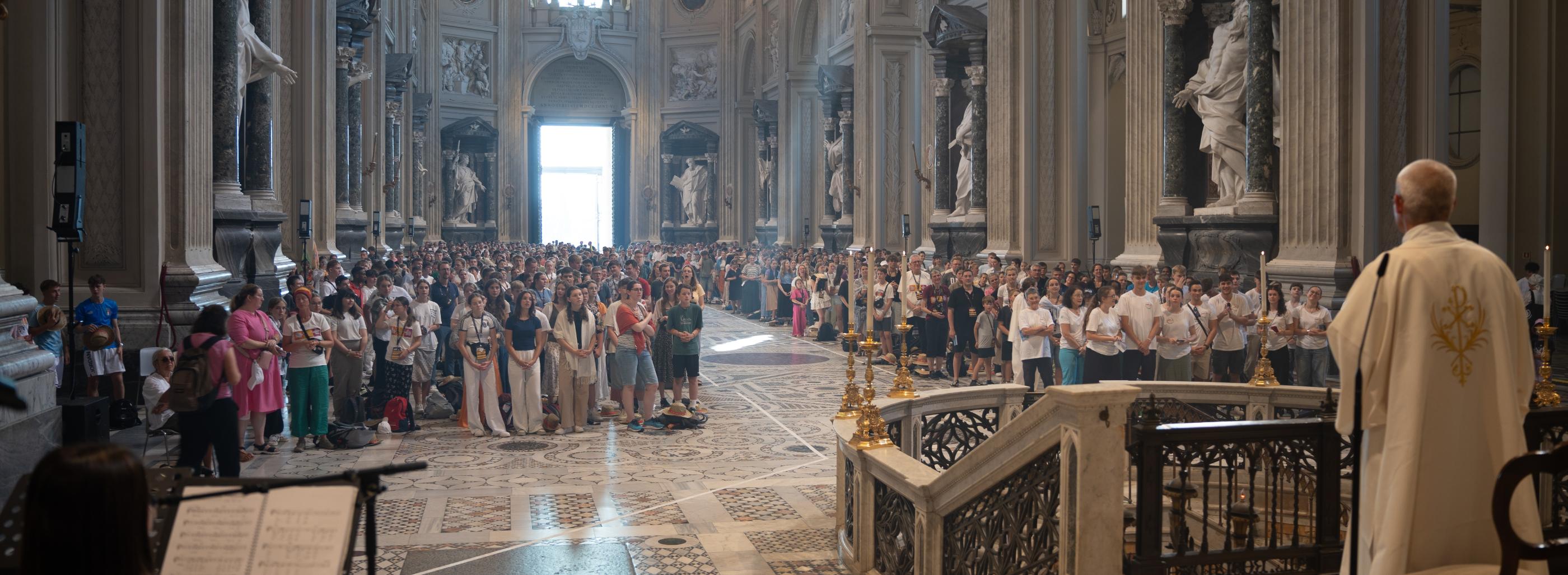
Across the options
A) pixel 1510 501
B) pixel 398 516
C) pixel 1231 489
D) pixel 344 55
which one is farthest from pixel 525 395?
pixel 344 55

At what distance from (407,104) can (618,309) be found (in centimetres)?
2667

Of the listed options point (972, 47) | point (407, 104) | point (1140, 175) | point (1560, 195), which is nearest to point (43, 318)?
point (1140, 175)

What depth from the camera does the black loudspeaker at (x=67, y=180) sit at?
9.79 meters

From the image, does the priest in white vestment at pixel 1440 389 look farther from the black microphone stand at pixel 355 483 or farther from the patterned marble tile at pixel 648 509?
the patterned marble tile at pixel 648 509

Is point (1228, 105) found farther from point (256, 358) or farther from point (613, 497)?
point (256, 358)

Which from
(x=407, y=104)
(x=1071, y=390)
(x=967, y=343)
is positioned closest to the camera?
(x=1071, y=390)

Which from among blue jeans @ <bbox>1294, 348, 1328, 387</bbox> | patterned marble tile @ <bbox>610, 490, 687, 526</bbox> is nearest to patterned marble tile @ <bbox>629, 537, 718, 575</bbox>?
patterned marble tile @ <bbox>610, 490, 687, 526</bbox>

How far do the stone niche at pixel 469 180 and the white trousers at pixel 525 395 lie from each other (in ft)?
114

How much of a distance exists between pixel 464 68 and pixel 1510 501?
156 feet

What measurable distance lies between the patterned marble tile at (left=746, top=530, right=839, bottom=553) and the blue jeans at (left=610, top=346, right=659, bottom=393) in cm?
533

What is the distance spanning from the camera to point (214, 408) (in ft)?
27.3

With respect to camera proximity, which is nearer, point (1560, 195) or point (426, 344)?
point (426, 344)

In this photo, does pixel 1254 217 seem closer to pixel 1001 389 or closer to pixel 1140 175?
pixel 1140 175

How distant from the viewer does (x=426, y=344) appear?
14.1 metres
